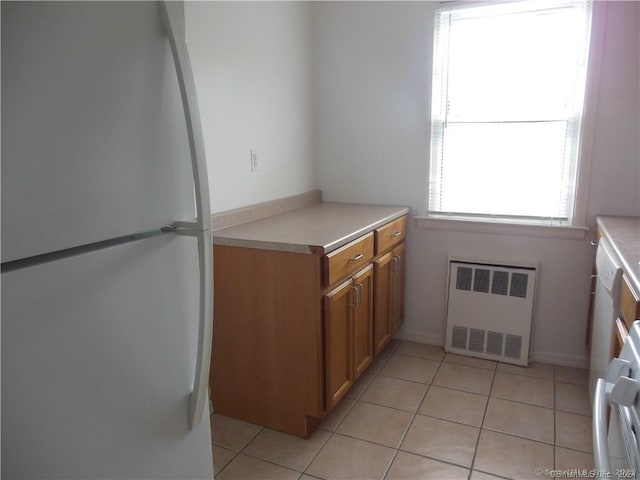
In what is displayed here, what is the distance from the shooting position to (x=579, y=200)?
2613mm

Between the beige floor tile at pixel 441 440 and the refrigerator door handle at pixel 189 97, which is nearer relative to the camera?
the refrigerator door handle at pixel 189 97

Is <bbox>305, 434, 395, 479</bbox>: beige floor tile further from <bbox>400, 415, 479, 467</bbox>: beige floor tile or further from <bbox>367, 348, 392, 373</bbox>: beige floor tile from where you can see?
<bbox>367, 348, 392, 373</bbox>: beige floor tile

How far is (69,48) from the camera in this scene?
709 mm

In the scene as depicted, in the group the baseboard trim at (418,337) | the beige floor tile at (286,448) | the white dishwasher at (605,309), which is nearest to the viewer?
the white dishwasher at (605,309)

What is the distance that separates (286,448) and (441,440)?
2.27 feet

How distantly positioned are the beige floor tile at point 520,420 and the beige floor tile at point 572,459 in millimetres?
83

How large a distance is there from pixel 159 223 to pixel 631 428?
1015mm

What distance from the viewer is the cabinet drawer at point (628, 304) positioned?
4.50 feet

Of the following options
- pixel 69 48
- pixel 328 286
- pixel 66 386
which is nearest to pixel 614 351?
pixel 328 286

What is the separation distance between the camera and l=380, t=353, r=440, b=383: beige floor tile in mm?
2680

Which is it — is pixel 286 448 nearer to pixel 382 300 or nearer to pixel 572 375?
pixel 382 300

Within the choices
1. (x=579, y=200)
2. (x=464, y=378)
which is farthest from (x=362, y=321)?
(x=579, y=200)

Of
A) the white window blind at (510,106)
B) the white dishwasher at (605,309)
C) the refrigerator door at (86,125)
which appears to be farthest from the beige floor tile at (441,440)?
the refrigerator door at (86,125)

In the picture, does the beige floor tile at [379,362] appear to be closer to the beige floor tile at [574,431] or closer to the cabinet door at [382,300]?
the cabinet door at [382,300]
